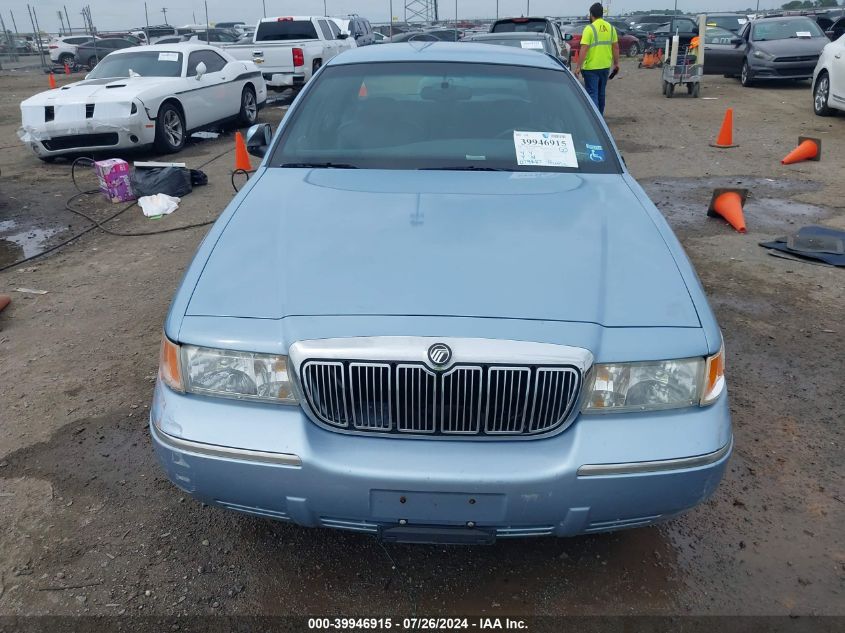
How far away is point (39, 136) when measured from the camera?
9133 mm

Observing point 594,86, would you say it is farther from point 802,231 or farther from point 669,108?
point 802,231

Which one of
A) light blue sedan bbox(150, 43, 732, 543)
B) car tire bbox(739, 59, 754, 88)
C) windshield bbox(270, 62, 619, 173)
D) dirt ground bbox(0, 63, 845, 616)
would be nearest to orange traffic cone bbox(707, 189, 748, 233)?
dirt ground bbox(0, 63, 845, 616)

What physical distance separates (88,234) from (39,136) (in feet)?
11.6

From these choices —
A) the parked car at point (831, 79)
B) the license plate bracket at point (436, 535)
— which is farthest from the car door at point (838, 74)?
the license plate bracket at point (436, 535)

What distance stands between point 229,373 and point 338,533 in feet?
2.97

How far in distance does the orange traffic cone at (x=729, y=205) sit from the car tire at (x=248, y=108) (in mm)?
8438

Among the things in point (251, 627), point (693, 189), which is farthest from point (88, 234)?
point (693, 189)

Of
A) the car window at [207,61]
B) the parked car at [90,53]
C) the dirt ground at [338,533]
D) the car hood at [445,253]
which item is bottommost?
the parked car at [90,53]

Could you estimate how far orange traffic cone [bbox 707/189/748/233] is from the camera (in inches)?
250

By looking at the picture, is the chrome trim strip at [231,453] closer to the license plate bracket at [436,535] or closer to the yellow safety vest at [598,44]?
the license plate bracket at [436,535]

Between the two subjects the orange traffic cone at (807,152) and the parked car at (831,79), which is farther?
the parked car at (831,79)

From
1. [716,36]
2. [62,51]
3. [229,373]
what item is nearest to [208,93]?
[229,373]

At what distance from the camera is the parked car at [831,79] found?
1045cm

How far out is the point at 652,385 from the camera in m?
2.12
